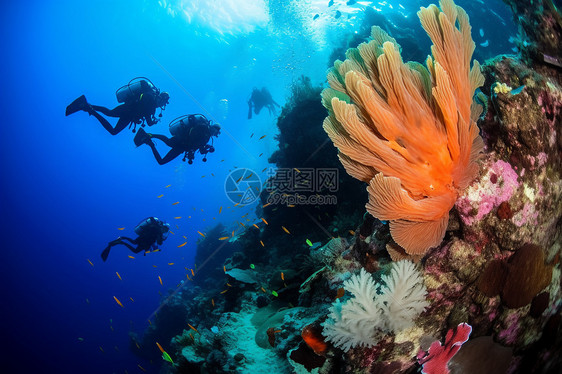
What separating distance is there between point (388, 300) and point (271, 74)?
50169mm

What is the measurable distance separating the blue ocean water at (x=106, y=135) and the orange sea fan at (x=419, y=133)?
29.3 ft

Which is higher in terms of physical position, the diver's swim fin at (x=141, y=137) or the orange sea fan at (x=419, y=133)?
the diver's swim fin at (x=141, y=137)

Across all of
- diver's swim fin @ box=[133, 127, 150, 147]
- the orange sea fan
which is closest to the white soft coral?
the orange sea fan

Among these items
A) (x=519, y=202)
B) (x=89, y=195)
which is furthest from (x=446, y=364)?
(x=89, y=195)

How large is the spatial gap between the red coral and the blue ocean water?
9405mm

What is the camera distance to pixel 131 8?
39938mm

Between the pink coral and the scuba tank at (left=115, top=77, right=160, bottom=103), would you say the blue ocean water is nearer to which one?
the scuba tank at (left=115, top=77, right=160, bottom=103)

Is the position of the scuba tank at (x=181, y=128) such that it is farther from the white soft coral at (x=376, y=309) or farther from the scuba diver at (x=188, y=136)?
the white soft coral at (x=376, y=309)

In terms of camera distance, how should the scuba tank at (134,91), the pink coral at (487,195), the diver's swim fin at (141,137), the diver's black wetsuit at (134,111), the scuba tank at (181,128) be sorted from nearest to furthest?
the pink coral at (487,195) < the scuba tank at (181,128) < the diver's swim fin at (141,137) < the scuba tank at (134,91) < the diver's black wetsuit at (134,111)

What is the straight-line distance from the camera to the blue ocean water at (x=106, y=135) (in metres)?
31.7

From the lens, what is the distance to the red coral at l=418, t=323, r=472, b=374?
206 cm

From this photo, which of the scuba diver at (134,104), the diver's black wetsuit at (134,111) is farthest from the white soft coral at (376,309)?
the diver's black wetsuit at (134,111)

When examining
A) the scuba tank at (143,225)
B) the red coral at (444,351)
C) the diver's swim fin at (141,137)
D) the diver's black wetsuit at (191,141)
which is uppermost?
the diver's swim fin at (141,137)

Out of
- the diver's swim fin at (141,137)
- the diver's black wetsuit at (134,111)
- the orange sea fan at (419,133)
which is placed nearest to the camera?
the orange sea fan at (419,133)
